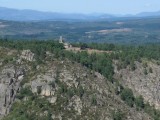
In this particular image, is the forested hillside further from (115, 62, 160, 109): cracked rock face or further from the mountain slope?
(115, 62, 160, 109): cracked rock face

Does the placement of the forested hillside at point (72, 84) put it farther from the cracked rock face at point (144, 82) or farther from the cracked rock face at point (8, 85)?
the cracked rock face at point (144, 82)

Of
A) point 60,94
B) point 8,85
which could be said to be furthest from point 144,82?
point 8,85

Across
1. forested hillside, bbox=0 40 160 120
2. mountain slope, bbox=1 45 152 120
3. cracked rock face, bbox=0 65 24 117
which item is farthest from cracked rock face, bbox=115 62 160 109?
→ cracked rock face, bbox=0 65 24 117

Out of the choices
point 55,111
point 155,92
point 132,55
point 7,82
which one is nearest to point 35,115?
point 55,111

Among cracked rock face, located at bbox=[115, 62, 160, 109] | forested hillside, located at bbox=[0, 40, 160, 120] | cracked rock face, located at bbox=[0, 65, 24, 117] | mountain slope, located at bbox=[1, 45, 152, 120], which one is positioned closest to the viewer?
mountain slope, located at bbox=[1, 45, 152, 120]

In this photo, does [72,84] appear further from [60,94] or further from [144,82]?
[144,82]

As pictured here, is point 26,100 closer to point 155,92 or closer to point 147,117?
point 147,117

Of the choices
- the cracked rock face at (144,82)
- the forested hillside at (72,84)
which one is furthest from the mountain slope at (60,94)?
the cracked rock face at (144,82)

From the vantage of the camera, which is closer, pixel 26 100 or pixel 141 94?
pixel 26 100
